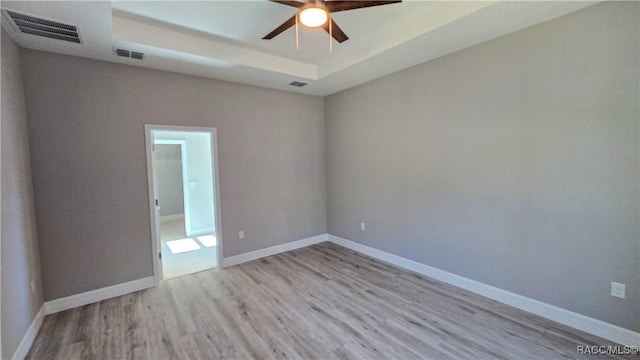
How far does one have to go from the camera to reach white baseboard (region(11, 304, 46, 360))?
A: 215 centimetres

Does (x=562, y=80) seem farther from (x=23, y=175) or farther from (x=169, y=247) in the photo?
(x=169, y=247)

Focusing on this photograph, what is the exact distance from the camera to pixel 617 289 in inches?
88.5

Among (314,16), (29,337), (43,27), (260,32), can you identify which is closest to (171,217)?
(29,337)

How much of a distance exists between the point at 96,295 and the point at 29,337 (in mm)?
778

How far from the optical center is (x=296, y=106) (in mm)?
4855

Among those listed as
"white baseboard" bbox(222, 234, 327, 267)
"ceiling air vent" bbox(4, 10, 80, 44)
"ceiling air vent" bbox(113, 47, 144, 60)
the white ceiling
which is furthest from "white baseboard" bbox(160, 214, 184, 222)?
"ceiling air vent" bbox(4, 10, 80, 44)

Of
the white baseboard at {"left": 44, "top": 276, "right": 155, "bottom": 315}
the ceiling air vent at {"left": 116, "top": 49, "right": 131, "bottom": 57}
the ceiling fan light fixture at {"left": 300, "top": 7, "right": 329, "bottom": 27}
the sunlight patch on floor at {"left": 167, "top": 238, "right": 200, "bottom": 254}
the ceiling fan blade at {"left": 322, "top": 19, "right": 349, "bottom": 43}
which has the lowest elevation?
the sunlight patch on floor at {"left": 167, "top": 238, "right": 200, "bottom": 254}

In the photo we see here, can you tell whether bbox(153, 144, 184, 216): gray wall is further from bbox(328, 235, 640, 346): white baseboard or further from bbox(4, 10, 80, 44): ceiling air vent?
bbox(328, 235, 640, 346): white baseboard

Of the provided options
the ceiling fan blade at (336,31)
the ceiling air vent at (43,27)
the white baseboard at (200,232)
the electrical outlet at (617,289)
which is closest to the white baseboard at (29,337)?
the ceiling air vent at (43,27)

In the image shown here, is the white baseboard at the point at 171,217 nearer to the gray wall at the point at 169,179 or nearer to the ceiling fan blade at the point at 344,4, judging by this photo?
the gray wall at the point at 169,179

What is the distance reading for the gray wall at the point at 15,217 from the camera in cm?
207

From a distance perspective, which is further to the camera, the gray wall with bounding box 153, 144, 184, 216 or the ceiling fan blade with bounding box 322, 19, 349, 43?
the gray wall with bounding box 153, 144, 184, 216

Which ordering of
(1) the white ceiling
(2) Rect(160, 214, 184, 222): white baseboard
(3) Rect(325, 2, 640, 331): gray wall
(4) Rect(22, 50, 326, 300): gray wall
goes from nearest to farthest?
(3) Rect(325, 2, 640, 331): gray wall, (1) the white ceiling, (4) Rect(22, 50, 326, 300): gray wall, (2) Rect(160, 214, 184, 222): white baseboard

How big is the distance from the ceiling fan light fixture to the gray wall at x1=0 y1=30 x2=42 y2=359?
98.9 inches
